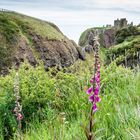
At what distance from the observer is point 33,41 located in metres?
55.0

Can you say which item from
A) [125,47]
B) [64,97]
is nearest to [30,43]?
[125,47]

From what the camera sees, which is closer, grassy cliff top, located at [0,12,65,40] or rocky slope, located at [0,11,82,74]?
rocky slope, located at [0,11,82,74]

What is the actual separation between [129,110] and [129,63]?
1592cm

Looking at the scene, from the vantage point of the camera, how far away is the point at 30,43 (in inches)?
2116

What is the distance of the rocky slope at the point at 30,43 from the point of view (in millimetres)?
48153

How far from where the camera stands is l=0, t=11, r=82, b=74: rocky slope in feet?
158

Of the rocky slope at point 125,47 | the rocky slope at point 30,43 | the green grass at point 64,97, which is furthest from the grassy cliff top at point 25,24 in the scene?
the green grass at point 64,97

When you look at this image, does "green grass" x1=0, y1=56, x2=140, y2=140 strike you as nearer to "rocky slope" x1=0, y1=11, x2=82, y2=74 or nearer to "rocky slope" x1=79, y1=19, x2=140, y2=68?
"rocky slope" x1=79, y1=19, x2=140, y2=68

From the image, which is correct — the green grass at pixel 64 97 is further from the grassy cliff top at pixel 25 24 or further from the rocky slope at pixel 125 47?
the grassy cliff top at pixel 25 24

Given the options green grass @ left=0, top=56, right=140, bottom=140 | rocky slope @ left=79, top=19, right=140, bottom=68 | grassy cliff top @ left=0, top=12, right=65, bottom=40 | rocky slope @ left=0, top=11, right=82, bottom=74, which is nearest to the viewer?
green grass @ left=0, top=56, right=140, bottom=140

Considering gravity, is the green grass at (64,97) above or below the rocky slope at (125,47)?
above

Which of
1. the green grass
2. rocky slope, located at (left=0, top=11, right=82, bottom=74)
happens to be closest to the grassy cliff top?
rocky slope, located at (left=0, top=11, right=82, bottom=74)

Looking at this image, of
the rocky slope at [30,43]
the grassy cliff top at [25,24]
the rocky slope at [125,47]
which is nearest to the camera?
the rocky slope at [125,47]

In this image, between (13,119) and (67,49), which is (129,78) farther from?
(67,49)
